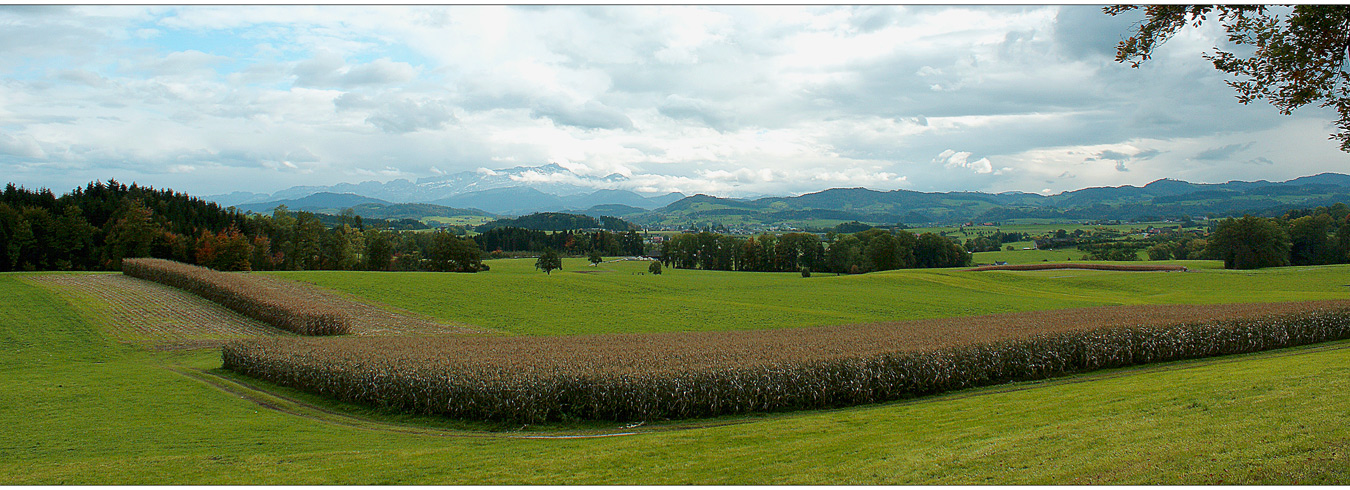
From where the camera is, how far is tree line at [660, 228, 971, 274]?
326 feet

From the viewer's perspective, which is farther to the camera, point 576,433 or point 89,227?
point 89,227

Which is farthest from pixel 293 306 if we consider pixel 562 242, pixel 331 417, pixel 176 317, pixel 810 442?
pixel 562 242

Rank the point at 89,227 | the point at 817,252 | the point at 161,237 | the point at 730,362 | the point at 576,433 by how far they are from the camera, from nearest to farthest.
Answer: the point at 576,433, the point at 730,362, the point at 89,227, the point at 161,237, the point at 817,252

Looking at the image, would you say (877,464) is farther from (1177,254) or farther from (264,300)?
(1177,254)

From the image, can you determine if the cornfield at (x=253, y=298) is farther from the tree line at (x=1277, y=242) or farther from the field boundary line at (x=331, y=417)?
the tree line at (x=1277, y=242)

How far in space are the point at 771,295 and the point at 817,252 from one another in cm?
5937

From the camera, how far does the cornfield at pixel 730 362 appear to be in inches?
560

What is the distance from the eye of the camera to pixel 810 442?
1086 centimetres

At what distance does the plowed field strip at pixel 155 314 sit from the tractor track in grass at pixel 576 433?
244 inches

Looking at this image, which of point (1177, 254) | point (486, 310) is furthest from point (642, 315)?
point (1177, 254)

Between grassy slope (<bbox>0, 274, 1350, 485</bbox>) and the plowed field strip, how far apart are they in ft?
32.1

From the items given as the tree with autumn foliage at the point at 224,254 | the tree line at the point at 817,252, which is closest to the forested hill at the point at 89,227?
the tree with autumn foliage at the point at 224,254

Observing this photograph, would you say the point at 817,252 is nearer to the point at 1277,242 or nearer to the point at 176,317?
the point at 1277,242

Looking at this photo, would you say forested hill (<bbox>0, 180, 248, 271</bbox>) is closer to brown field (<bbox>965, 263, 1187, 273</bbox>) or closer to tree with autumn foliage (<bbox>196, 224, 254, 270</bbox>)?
tree with autumn foliage (<bbox>196, 224, 254, 270</bbox>)
